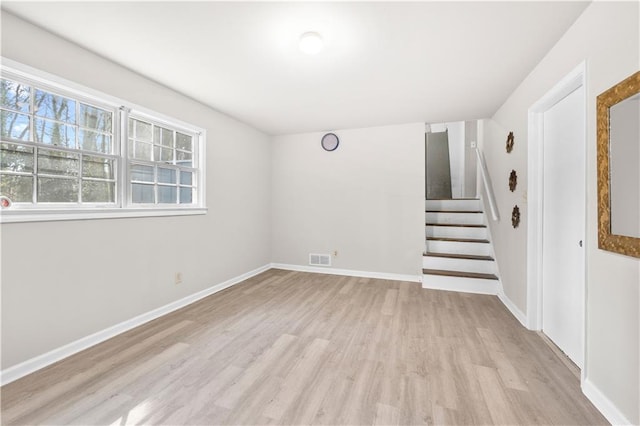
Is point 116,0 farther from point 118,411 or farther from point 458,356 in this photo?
point 458,356

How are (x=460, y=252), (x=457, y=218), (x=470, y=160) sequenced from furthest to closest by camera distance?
(x=470, y=160) < (x=457, y=218) < (x=460, y=252)

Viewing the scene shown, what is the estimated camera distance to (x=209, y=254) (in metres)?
3.40

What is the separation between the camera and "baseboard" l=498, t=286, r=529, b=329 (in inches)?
100

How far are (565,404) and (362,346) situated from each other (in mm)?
1242

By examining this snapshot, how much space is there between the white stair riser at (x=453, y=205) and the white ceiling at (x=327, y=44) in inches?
75.4

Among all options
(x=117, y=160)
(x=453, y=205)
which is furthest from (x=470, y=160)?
(x=117, y=160)

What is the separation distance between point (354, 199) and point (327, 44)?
2.61 m

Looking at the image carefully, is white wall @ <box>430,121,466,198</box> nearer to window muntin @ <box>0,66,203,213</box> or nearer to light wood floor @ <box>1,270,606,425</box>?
light wood floor @ <box>1,270,606,425</box>

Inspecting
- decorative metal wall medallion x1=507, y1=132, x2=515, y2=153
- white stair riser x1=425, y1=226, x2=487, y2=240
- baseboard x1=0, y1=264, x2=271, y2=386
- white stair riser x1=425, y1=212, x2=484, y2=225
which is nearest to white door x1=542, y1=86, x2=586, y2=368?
decorative metal wall medallion x1=507, y1=132, x2=515, y2=153

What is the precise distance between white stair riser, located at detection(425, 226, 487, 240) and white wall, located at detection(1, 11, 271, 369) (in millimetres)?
3106

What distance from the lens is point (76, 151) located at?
2105mm

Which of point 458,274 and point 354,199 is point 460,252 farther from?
point 354,199

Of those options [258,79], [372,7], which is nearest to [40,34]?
[258,79]

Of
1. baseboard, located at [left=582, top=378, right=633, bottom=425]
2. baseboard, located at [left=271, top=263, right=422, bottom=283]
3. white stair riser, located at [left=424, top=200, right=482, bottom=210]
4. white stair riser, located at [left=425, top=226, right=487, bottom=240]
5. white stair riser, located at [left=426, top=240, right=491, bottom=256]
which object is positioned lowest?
baseboard, located at [left=582, top=378, right=633, bottom=425]
